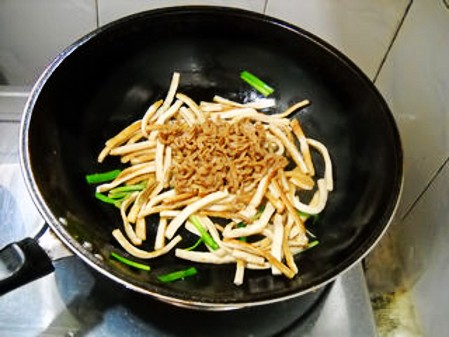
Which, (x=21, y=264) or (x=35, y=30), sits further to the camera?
(x=35, y=30)

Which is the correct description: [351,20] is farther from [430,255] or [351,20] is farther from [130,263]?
[130,263]

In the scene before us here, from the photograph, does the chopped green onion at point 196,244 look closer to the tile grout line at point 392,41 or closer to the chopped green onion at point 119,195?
the chopped green onion at point 119,195

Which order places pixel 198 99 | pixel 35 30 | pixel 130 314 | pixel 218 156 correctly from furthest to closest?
pixel 35 30
pixel 198 99
pixel 218 156
pixel 130 314

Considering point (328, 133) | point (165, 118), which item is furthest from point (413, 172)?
point (165, 118)

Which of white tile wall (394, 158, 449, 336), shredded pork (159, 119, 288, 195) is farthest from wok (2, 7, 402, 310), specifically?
white tile wall (394, 158, 449, 336)

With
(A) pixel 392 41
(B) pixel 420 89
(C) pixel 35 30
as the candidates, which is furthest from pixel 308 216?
(C) pixel 35 30

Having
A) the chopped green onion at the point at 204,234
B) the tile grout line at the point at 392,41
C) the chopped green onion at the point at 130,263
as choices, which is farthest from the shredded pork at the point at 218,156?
the tile grout line at the point at 392,41

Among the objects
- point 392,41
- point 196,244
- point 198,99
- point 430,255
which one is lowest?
point 430,255

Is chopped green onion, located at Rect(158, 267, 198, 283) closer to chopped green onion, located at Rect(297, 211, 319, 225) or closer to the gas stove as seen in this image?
the gas stove
